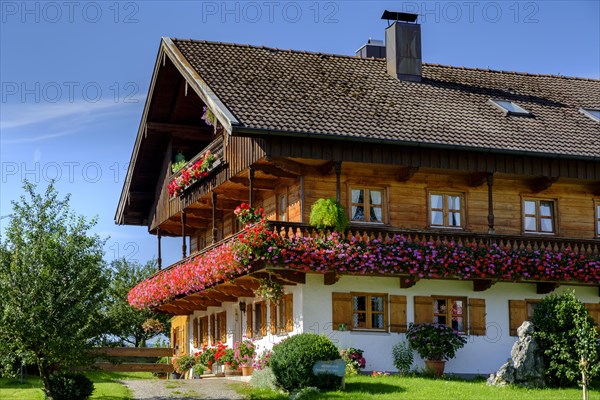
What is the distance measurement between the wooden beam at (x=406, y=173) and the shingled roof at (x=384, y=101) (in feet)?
3.24

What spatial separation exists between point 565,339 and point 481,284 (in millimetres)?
3375

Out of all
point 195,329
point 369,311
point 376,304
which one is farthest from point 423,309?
point 195,329

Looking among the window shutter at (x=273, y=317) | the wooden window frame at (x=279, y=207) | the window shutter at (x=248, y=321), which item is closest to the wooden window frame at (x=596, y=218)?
the wooden window frame at (x=279, y=207)

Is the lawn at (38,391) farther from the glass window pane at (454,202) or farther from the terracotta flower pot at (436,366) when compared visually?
the glass window pane at (454,202)

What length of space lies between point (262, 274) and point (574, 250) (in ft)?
30.2

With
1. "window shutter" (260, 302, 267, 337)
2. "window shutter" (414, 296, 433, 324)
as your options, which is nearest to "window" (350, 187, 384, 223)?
"window shutter" (414, 296, 433, 324)

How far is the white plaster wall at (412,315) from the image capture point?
31.4 metres

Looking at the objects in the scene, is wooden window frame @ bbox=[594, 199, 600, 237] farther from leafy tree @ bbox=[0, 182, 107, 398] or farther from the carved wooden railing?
leafy tree @ bbox=[0, 182, 107, 398]

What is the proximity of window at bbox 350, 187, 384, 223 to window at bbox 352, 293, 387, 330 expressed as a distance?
7.38 ft

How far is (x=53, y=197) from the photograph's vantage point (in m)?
27.9

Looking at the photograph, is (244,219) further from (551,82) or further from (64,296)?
(551,82)

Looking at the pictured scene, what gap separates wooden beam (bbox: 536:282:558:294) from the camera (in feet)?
110

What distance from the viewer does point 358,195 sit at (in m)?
33.1

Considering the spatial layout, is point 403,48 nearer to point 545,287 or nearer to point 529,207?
point 529,207
